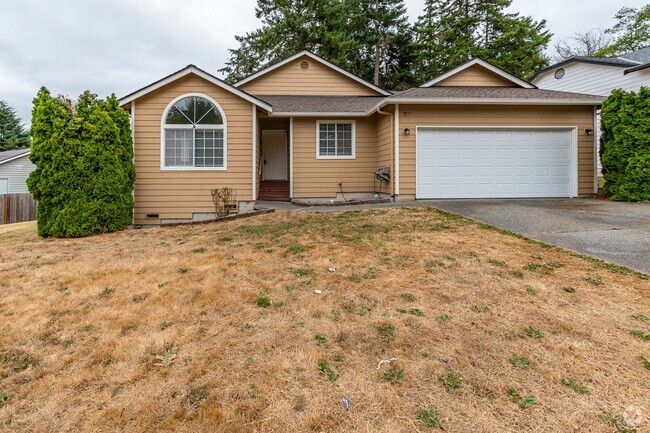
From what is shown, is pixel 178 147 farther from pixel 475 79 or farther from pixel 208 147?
pixel 475 79

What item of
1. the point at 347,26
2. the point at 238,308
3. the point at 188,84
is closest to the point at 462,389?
the point at 238,308

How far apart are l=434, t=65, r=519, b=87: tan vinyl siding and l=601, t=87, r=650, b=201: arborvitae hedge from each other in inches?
151

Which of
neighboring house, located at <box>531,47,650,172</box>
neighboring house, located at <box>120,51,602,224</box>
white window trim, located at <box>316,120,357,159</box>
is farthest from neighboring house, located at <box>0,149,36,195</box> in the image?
neighboring house, located at <box>531,47,650,172</box>

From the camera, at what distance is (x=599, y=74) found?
14586mm

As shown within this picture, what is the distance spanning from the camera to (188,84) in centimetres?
904

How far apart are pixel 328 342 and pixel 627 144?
33.9ft

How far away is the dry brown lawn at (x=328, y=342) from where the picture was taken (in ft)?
6.16

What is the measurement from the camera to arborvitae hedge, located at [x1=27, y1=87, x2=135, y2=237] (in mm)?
7070

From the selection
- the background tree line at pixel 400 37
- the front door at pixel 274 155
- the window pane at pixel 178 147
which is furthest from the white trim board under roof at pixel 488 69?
the background tree line at pixel 400 37

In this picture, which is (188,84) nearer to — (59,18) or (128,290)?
(128,290)

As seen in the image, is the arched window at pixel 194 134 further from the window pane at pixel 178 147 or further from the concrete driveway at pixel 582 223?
the concrete driveway at pixel 582 223

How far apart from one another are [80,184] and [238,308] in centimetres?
616

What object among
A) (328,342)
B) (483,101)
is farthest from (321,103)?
(328,342)

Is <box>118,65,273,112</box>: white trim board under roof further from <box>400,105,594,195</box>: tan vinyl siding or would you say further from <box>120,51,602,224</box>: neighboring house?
<box>400,105,594,195</box>: tan vinyl siding
